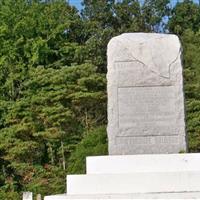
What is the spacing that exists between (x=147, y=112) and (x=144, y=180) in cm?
133

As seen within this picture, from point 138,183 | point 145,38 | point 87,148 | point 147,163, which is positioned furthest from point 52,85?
point 138,183

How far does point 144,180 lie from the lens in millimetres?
6836

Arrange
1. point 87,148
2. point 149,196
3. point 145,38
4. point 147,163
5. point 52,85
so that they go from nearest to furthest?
point 149,196
point 147,163
point 145,38
point 87,148
point 52,85

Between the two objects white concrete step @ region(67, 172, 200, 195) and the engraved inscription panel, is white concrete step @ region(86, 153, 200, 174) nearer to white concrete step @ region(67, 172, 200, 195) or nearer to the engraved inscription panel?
white concrete step @ region(67, 172, 200, 195)

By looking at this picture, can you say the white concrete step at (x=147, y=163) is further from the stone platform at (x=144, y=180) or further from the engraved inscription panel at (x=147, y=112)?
the engraved inscription panel at (x=147, y=112)

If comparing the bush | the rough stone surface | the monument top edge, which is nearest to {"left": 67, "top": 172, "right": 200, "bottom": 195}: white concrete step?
the rough stone surface

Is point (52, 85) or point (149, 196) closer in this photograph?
point (149, 196)

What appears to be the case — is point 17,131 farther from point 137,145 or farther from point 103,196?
point 103,196

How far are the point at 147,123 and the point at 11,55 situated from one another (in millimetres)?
11039

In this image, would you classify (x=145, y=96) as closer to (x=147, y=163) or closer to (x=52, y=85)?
(x=147, y=163)

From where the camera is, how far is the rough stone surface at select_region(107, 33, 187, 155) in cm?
794

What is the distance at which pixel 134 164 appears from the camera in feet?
23.7

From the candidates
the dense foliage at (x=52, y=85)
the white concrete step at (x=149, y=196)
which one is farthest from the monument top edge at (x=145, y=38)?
the dense foliage at (x=52, y=85)

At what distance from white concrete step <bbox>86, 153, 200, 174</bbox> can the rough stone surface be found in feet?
2.26
